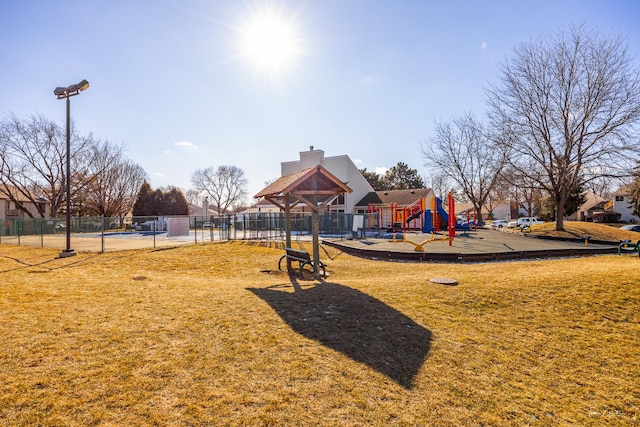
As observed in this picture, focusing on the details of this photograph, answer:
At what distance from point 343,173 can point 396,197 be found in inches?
291

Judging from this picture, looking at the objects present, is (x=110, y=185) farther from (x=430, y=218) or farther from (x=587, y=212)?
(x=587, y=212)

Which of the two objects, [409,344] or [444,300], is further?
[444,300]

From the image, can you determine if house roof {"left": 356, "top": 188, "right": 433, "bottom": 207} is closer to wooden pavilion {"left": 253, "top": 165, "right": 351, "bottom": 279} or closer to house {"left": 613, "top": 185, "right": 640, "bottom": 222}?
wooden pavilion {"left": 253, "top": 165, "right": 351, "bottom": 279}

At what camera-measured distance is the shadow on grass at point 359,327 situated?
4094 mm

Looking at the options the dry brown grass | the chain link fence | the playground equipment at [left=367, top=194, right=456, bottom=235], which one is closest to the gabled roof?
the dry brown grass

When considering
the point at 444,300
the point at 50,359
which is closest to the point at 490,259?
the point at 444,300

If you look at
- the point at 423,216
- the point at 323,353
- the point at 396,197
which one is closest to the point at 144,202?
the point at 396,197

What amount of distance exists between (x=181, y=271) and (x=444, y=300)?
8.07 m

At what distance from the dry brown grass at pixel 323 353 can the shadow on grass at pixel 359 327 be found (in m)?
0.03

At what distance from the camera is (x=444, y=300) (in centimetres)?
640

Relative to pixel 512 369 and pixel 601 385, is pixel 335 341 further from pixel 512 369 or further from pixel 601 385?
pixel 601 385

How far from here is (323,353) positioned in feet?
13.6

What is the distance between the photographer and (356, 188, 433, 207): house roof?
3919 cm

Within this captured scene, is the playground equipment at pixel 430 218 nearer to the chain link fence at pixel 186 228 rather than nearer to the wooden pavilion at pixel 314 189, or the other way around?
the chain link fence at pixel 186 228
